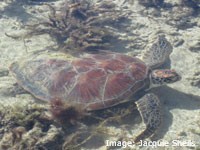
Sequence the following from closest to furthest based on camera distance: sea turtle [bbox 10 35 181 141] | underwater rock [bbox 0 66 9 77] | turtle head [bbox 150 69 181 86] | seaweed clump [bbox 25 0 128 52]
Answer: sea turtle [bbox 10 35 181 141], turtle head [bbox 150 69 181 86], underwater rock [bbox 0 66 9 77], seaweed clump [bbox 25 0 128 52]

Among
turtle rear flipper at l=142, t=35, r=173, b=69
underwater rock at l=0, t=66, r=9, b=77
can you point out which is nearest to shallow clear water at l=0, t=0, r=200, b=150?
underwater rock at l=0, t=66, r=9, b=77

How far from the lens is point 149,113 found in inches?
178

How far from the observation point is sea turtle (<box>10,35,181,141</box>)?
4.61 metres

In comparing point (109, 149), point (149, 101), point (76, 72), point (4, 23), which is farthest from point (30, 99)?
point (4, 23)

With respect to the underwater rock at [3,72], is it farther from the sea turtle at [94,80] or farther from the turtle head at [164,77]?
the turtle head at [164,77]

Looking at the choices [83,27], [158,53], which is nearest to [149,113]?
[158,53]

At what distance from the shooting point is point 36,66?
5.25 m

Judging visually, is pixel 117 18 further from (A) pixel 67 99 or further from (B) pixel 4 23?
(A) pixel 67 99

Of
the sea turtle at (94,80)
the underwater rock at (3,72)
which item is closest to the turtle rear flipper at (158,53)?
the sea turtle at (94,80)

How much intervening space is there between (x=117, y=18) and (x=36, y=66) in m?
3.19

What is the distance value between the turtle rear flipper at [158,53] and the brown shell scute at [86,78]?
2.15ft

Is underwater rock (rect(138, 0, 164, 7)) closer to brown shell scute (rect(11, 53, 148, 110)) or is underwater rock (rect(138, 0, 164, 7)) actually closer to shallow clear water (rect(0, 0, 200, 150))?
shallow clear water (rect(0, 0, 200, 150))

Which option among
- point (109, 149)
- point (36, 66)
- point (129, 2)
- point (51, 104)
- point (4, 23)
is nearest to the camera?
point (109, 149)

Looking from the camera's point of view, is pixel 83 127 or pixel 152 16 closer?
pixel 83 127
